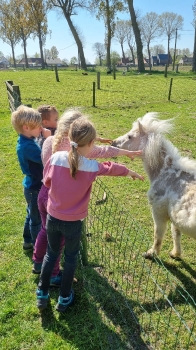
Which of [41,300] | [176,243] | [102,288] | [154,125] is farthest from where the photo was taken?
[176,243]

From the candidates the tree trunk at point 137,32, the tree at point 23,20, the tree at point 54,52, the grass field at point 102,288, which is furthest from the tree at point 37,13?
the tree at point 54,52

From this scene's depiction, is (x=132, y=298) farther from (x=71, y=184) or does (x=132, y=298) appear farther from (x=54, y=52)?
(x=54, y=52)

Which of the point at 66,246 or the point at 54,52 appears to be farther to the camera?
the point at 54,52

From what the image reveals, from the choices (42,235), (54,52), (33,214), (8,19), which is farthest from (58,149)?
(54,52)

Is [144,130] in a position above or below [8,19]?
below

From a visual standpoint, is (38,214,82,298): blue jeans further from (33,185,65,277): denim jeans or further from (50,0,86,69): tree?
(50,0,86,69): tree

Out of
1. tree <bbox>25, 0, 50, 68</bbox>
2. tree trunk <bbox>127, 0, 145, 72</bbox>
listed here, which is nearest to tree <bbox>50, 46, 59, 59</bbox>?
tree <bbox>25, 0, 50, 68</bbox>

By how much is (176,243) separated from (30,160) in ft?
7.52

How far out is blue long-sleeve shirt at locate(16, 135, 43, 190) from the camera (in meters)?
3.31

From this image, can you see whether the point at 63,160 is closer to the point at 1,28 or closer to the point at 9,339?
the point at 9,339

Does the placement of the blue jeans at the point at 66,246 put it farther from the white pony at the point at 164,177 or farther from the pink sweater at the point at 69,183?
the white pony at the point at 164,177

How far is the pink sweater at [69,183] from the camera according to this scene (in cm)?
249

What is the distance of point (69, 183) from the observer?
8.27 ft

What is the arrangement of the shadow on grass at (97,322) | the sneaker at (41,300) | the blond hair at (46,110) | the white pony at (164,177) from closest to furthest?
the shadow on grass at (97,322) → the sneaker at (41,300) → the white pony at (164,177) → the blond hair at (46,110)
